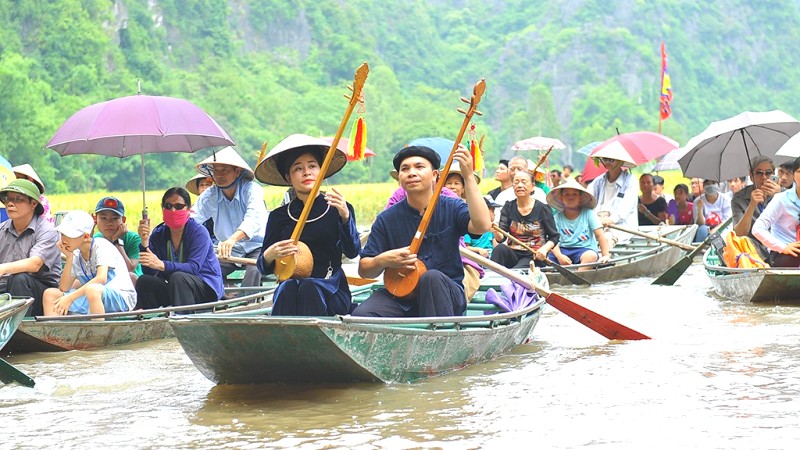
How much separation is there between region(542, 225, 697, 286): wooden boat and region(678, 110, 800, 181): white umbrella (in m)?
1.09

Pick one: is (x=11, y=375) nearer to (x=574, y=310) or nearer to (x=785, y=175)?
(x=574, y=310)

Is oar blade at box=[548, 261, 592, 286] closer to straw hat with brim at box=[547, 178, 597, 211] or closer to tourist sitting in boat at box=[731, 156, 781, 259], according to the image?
straw hat with brim at box=[547, 178, 597, 211]

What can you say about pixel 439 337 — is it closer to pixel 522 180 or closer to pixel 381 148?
pixel 522 180

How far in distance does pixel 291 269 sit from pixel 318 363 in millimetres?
451

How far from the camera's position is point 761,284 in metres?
8.99

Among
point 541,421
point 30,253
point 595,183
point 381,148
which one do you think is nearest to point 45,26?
point 381,148

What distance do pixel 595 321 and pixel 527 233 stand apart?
10.3ft

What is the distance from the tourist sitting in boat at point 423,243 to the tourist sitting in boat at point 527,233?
4259 mm

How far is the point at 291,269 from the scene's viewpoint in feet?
18.2

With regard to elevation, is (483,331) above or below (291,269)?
below

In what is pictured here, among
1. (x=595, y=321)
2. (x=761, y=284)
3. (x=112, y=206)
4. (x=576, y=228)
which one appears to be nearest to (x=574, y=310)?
(x=595, y=321)

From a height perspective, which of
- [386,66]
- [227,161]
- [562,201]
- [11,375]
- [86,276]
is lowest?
[11,375]

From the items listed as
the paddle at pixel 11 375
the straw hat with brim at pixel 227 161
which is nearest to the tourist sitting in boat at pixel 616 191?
the straw hat with brim at pixel 227 161

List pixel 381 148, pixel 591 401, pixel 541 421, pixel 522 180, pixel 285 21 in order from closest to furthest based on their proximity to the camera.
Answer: pixel 541 421 → pixel 591 401 → pixel 522 180 → pixel 381 148 → pixel 285 21
